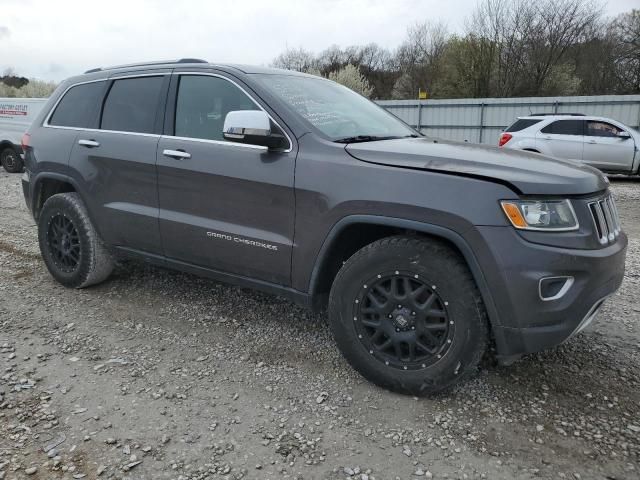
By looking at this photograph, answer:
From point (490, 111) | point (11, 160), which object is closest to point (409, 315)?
point (11, 160)

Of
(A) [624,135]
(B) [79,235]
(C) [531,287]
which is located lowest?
(B) [79,235]

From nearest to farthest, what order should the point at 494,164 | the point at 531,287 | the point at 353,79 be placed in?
the point at 531,287, the point at 494,164, the point at 353,79

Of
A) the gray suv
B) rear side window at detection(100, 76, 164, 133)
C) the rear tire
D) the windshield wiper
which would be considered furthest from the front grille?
the rear tire

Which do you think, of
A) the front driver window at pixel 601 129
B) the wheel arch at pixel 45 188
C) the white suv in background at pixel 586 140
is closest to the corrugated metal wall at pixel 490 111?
the white suv in background at pixel 586 140

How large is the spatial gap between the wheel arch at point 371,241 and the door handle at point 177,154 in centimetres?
118

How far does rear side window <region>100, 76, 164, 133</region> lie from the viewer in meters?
3.81

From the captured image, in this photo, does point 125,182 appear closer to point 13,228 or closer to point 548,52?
point 13,228

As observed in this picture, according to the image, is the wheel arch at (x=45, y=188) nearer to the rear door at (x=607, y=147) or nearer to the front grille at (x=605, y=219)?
the front grille at (x=605, y=219)

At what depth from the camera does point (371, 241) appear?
309 centimetres

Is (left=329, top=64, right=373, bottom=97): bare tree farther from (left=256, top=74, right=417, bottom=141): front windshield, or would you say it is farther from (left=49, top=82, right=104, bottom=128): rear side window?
(left=256, top=74, right=417, bottom=141): front windshield

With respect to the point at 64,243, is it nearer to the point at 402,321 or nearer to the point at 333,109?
the point at 333,109

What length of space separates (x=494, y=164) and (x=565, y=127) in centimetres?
1124

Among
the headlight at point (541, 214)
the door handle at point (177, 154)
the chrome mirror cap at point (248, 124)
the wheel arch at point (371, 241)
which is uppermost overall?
the chrome mirror cap at point (248, 124)

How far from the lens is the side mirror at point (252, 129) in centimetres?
299
